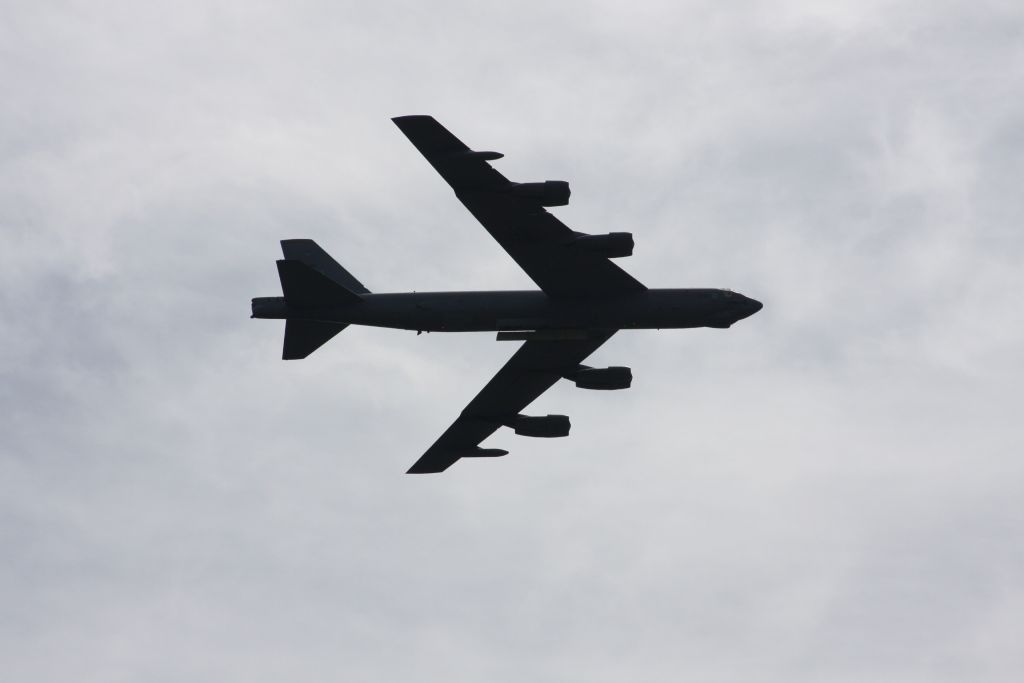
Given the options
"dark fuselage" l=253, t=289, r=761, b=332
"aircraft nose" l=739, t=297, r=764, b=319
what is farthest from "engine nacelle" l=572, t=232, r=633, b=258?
"aircraft nose" l=739, t=297, r=764, b=319

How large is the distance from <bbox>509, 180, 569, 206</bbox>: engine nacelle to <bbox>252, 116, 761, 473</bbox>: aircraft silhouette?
0.12ft

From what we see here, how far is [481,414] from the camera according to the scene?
228 feet

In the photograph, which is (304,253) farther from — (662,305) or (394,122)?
(662,305)

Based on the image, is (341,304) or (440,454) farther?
(440,454)

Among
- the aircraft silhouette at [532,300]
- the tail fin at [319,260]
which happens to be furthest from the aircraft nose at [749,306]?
the tail fin at [319,260]

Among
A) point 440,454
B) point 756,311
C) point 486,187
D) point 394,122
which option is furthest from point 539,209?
point 440,454

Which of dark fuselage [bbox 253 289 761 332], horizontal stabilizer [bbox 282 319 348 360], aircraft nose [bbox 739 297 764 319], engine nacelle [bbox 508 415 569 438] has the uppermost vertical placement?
aircraft nose [bbox 739 297 764 319]

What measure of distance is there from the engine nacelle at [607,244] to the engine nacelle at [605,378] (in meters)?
6.20

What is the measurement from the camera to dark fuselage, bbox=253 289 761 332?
62.8 metres

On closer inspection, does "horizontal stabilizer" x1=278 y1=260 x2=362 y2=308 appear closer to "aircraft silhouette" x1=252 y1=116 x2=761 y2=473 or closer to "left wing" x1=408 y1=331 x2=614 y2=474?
"aircraft silhouette" x1=252 y1=116 x2=761 y2=473

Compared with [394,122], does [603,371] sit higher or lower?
lower

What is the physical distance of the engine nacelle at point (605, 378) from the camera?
6562 cm

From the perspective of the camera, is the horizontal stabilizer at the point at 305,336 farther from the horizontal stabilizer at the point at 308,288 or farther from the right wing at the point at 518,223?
the right wing at the point at 518,223

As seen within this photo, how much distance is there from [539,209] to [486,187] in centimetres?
224
